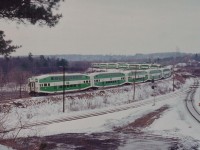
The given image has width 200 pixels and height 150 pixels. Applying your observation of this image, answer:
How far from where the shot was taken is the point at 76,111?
50875 mm

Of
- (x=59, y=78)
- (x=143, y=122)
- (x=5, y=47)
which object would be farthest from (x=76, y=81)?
(x=5, y=47)

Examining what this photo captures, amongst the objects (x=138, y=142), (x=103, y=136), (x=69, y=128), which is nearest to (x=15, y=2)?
(x=138, y=142)

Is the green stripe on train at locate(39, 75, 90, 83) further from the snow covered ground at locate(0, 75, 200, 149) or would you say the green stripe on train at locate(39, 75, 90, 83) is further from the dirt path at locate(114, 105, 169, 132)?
the dirt path at locate(114, 105, 169, 132)

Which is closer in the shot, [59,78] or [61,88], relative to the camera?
[59,78]

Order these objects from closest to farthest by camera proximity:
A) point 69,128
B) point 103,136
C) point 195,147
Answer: point 195,147, point 103,136, point 69,128

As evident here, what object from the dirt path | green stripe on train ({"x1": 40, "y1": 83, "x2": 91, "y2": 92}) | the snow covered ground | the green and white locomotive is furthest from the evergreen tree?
green stripe on train ({"x1": 40, "y1": 83, "x2": 91, "y2": 92})

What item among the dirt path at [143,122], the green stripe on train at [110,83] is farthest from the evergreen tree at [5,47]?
the green stripe on train at [110,83]

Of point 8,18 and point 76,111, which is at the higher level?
point 8,18

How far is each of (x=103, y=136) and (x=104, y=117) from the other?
11.8 m

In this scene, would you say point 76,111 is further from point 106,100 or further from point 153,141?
point 153,141

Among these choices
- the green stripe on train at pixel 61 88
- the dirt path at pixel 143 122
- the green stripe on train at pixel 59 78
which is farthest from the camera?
the green stripe on train at pixel 61 88

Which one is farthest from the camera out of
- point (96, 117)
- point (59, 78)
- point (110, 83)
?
point (110, 83)

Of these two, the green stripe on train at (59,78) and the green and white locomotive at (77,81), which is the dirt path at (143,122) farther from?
the green stripe on train at (59,78)

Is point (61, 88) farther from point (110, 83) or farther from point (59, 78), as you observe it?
point (110, 83)
